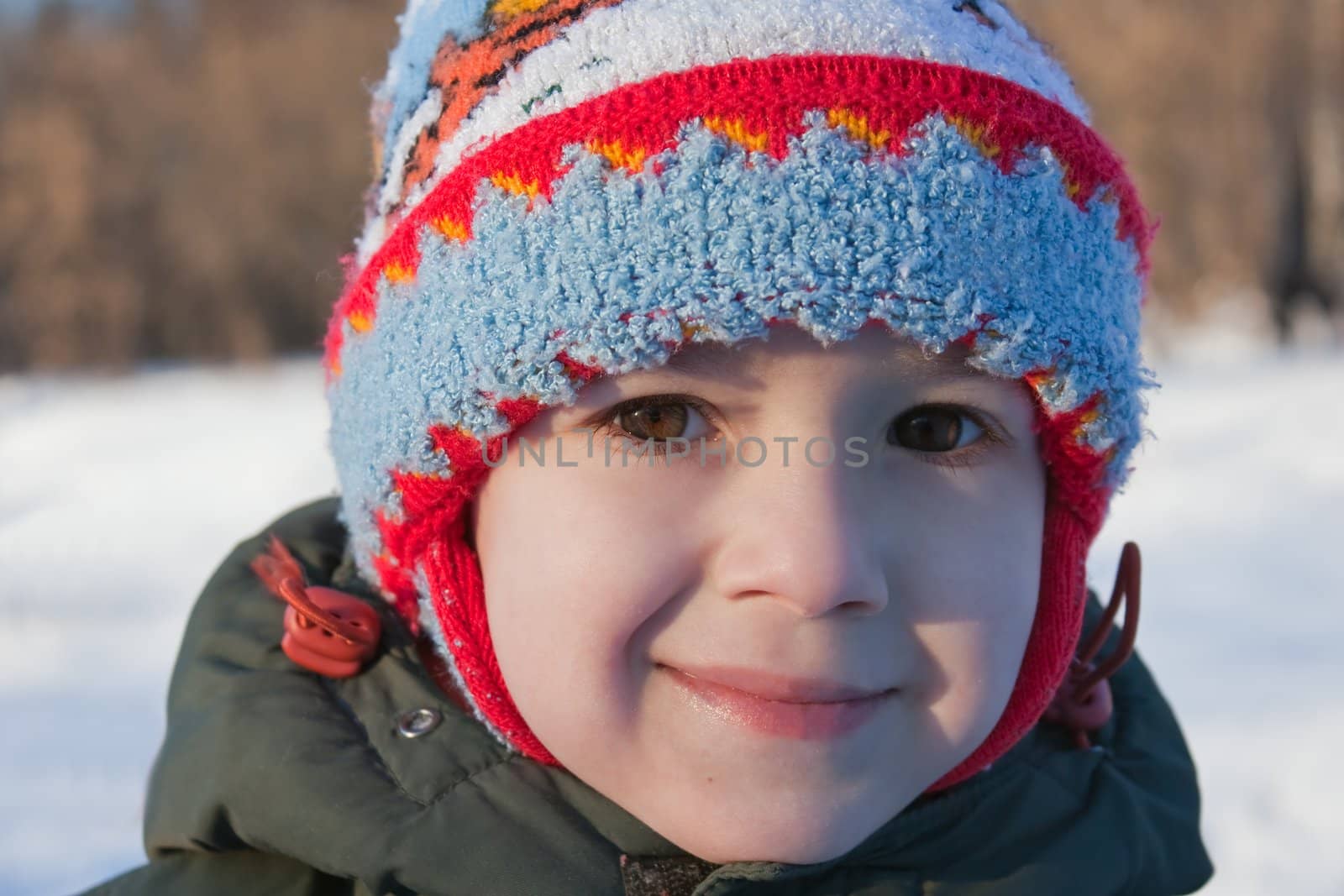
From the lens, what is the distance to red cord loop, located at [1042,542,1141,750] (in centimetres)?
137

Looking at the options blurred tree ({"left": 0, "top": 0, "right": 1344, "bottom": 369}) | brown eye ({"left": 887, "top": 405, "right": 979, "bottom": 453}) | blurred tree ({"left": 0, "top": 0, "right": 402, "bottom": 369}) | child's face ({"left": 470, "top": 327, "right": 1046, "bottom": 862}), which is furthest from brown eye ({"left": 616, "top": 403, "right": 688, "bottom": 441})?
blurred tree ({"left": 0, "top": 0, "right": 1344, "bottom": 369})

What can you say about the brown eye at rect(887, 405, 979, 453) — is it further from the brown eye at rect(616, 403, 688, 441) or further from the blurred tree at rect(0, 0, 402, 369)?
the blurred tree at rect(0, 0, 402, 369)

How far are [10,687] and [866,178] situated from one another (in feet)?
6.65

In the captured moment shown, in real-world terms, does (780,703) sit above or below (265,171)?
below

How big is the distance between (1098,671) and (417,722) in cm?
82

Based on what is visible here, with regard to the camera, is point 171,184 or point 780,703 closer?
point 780,703

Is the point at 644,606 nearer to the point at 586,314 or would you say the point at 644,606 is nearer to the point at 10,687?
the point at 586,314

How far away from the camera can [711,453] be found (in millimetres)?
1021

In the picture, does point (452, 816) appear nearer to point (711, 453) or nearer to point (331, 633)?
point (331, 633)

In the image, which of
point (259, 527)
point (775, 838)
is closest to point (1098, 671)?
point (775, 838)

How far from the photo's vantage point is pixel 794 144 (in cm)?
98

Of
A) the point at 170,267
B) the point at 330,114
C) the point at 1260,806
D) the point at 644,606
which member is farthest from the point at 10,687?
the point at 330,114

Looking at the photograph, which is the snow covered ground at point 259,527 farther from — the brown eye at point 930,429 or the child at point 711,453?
the brown eye at point 930,429

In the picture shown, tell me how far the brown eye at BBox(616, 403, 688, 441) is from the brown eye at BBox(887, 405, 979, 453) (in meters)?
0.20
